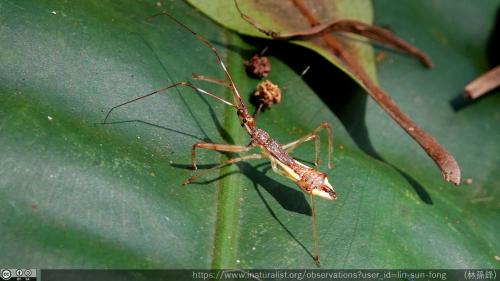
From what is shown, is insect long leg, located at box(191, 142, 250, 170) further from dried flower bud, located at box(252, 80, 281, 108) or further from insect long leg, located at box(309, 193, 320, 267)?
insect long leg, located at box(309, 193, 320, 267)

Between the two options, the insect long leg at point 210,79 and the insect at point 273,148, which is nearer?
the insect at point 273,148

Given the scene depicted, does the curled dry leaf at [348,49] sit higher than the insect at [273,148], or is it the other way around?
the curled dry leaf at [348,49]

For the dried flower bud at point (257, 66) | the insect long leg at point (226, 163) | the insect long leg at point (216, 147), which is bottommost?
the insect long leg at point (226, 163)

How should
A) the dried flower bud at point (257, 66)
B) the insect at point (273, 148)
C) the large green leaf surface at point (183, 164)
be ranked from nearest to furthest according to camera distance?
the large green leaf surface at point (183, 164) < the insect at point (273, 148) < the dried flower bud at point (257, 66)

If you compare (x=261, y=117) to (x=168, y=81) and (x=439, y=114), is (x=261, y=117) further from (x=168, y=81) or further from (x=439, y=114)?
(x=439, y=114)

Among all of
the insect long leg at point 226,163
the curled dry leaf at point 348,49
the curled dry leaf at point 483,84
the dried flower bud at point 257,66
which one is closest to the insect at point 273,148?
the insect long leg at point 226,163

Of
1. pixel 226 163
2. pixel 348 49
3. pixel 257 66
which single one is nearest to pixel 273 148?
pixel 226 163

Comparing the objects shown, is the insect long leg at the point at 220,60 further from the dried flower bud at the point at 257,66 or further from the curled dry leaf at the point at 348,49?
the curled dry leaf at the point at 348,49

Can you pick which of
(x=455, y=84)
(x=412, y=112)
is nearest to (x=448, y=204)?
(x=412, y=112)
